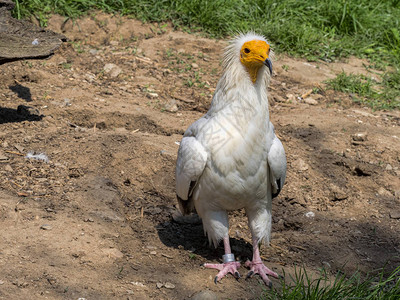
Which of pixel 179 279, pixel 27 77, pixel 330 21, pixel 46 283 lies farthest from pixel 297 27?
pixel 46 283

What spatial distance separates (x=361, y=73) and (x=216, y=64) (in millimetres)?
1975

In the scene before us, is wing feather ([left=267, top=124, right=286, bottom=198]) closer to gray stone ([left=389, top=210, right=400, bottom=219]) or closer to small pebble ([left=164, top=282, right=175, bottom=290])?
small pebble ([left=164, top=282, right=175, bottom=290])

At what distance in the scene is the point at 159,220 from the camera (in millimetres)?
4559

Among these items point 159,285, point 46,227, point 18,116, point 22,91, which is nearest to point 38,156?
point 18,116

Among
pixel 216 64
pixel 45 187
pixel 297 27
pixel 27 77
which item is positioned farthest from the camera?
pixel 297 27

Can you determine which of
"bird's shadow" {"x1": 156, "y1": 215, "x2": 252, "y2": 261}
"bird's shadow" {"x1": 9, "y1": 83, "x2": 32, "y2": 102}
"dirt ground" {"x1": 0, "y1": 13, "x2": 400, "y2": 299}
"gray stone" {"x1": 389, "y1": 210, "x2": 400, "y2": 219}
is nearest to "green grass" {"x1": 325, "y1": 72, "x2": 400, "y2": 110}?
"dirt ground" {"x1": 0, "y1": 13, "x2": 400, "y2": 299}

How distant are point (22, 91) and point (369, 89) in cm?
420

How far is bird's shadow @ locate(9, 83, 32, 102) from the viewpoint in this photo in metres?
5.79

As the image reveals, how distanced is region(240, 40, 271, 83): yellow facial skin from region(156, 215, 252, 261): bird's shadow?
136 centimetres

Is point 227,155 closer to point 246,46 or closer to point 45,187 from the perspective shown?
point 246,46

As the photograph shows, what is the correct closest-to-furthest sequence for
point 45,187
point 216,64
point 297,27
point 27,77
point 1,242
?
point 1,242 → point 45,187 → point 27,77 → point 216,64 → point 297,27

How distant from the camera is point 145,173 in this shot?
492 cm

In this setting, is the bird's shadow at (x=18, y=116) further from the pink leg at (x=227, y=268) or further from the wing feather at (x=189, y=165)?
the pink leg at (x=227, y=268)

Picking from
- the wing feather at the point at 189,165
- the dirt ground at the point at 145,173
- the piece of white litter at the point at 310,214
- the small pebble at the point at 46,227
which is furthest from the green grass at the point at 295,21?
the small pebble at the point at 46,227
